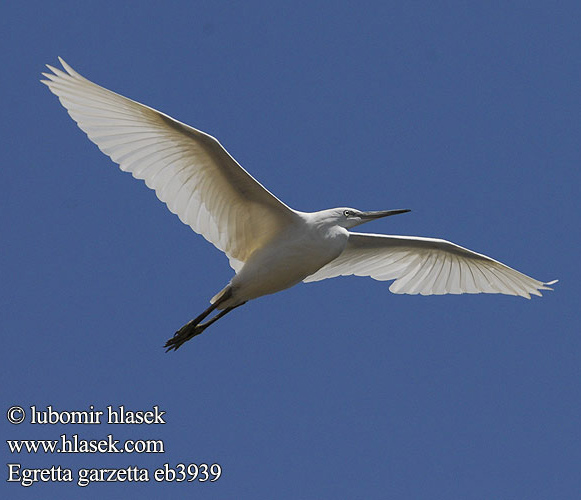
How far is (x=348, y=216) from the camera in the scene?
557 inches

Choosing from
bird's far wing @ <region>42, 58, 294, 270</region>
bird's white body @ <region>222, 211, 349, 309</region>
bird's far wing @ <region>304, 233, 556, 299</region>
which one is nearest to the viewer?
bird's far wing @ <region>42, 58, 294, 270</region>

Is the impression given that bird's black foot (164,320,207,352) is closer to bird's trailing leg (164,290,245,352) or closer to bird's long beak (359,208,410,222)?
bird's trailing leg (164,290,245,352)

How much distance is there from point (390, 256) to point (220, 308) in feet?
10.1

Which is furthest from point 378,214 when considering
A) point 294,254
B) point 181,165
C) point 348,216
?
point 181,165

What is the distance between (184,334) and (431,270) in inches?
164

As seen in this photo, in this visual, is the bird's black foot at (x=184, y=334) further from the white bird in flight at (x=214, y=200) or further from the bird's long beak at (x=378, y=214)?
the bird's long beak at (x=378, y=214)

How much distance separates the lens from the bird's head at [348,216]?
13766mm

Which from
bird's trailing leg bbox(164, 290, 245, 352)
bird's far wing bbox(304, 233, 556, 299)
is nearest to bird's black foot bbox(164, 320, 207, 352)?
bird's trailing leg bbox(164, 290, 245, 352)

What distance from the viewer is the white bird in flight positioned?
1306cm

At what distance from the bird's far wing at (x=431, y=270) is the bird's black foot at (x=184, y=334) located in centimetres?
203

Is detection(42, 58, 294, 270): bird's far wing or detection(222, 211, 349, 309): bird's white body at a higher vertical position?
detection(42, 58, 294, 270): bird's far wing

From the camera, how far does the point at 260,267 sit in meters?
13.7

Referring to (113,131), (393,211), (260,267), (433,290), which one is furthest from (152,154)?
(433,290)

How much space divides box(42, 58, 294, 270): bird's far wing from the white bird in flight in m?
0.01
